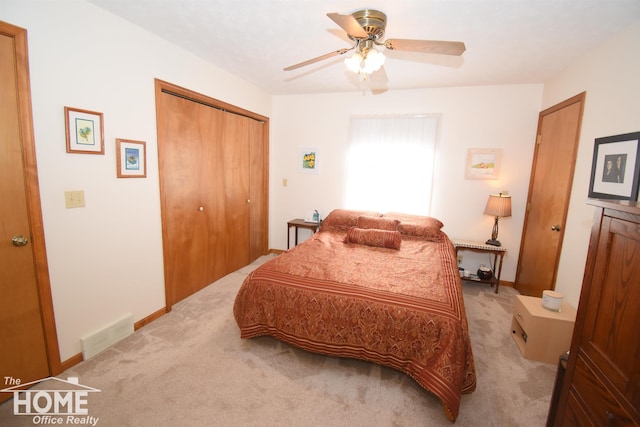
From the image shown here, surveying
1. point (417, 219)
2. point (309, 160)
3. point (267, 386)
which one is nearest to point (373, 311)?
point (267, 386)

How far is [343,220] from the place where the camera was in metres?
3.52

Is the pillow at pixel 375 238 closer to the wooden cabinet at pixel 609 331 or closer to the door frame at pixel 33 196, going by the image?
the wooden cabinet at pixel 609 331

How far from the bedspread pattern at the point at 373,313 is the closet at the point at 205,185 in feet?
3.60

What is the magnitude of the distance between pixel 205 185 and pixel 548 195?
143 inches

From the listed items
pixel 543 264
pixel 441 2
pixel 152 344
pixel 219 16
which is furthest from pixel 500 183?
pixel 152 344

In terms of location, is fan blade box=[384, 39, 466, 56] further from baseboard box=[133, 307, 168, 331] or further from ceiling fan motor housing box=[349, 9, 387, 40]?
baseboard box=[133, 307, 168, 331]

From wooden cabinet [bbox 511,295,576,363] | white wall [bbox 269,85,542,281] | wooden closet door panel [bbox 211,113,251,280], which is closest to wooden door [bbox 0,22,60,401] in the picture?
wooden closet door panel [bbox 211,113,251,280]

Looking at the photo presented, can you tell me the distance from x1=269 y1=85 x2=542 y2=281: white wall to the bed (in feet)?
4.38

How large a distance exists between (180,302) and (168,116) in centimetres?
184

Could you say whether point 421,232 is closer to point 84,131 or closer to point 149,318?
point 149,318

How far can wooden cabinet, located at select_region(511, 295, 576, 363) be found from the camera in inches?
81.9

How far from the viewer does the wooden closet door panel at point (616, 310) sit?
0.79 metres

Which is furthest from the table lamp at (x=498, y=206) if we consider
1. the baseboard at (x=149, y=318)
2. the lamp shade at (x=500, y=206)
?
the baseboard at (x=149, y=318)

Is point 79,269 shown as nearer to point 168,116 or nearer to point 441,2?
point 168,116
